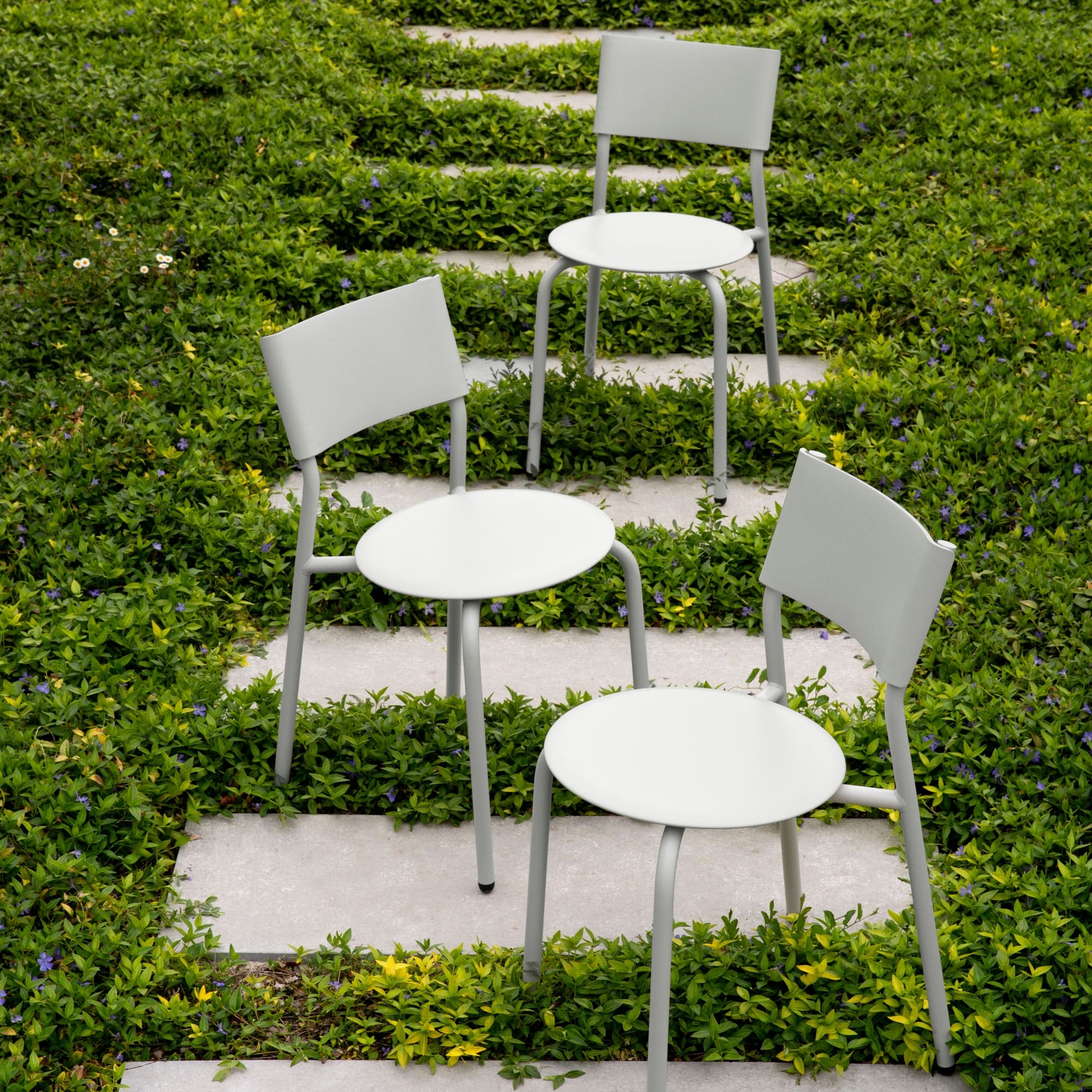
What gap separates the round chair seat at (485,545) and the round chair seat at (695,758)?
0.42 metres

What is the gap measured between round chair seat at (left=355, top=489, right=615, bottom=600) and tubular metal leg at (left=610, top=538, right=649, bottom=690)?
5cm

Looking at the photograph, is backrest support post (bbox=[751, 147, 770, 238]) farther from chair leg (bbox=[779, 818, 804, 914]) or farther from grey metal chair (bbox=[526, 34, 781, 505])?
chair leg (bbox=[779, 818, 804, 914])

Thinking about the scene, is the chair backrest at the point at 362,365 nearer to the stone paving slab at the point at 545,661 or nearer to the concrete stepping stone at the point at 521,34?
the stone paving slab at the point at 545,661

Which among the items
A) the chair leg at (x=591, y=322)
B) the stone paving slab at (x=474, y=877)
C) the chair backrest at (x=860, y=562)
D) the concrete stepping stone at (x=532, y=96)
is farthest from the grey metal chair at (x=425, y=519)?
the concrete stepping stone at (x=532, y=96)

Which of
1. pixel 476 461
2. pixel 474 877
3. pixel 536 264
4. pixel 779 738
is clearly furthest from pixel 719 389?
pixel 779 738

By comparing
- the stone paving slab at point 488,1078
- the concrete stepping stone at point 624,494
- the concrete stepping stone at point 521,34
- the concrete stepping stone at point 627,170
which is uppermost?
the concrete stepping stone at point 521,34

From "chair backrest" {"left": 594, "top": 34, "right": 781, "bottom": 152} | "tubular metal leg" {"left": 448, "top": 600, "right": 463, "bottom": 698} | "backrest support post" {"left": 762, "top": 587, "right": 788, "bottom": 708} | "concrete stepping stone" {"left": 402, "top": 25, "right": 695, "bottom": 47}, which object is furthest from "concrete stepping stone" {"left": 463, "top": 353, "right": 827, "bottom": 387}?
"concrete stepping stone" {"left": 402, "top": 25, "right": 695, "bottom": 47}

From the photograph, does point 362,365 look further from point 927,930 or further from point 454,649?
point 927,930

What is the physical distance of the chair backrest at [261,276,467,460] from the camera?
2.95 m

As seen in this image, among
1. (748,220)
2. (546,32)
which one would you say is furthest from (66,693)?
(546,32)

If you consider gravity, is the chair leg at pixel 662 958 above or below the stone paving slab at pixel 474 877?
above

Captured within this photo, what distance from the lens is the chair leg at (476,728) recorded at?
2752mm

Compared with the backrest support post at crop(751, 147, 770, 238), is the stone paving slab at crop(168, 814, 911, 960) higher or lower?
lower

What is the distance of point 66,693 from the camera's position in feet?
10.8
